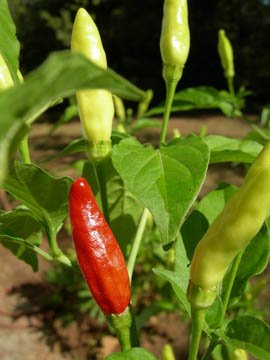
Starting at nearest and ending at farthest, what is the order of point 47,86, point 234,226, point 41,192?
point 47,86
point 234,226
point 41,192

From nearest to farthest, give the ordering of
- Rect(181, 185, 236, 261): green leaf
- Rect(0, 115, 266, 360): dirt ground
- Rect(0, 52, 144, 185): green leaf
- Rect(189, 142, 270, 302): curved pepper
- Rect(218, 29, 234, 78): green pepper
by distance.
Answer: Rect(0, 52, 144, 185): green leaf → Rect(189, 142, 270, 302): curved pepper → Rect(181, 185, 236, 261): green leaf → Rect(218, 29, 234, 78): green pepper → Rect(0, 115, 266, 360): dirt ground

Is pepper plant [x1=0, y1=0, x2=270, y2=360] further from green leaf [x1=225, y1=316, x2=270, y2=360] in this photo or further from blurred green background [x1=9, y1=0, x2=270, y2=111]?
blurred green background [x1=9, y1=0, x2=270, y2=111]

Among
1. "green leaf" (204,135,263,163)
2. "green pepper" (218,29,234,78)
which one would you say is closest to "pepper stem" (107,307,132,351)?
"green leaf" (204,135,263,163)

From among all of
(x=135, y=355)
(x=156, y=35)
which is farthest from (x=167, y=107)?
(x=156, y=35)

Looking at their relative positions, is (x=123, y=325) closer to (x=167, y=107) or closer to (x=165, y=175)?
(x=165, y=175)

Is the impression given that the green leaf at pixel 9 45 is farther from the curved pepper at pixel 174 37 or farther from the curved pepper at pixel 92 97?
the curved pepper at pixel 174 37
